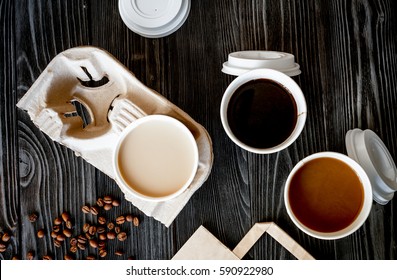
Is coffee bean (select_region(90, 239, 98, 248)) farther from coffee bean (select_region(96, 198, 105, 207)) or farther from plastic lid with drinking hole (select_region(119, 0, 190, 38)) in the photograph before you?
plastic lid with drinking hole (select_region(119, 0, 190, 38))

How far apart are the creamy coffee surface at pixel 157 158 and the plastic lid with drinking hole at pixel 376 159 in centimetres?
35

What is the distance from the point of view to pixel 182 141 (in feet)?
2.53

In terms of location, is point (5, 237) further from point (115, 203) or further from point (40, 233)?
point (115, 203)

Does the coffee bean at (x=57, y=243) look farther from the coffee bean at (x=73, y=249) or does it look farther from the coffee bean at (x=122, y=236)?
the coffee bean at (x=122, y=236)

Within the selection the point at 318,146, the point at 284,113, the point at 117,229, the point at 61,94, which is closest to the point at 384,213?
the point at 318,146

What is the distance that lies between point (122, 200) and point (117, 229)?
7 cm

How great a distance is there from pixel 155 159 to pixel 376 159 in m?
0.46

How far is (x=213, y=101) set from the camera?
92cm

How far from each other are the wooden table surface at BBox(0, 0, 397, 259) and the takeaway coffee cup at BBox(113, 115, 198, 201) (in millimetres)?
156

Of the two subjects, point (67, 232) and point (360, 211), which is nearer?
point (360, 211)

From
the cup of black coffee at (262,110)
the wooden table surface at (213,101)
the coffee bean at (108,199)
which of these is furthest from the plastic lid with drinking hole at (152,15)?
the coffee bean at (108,199)

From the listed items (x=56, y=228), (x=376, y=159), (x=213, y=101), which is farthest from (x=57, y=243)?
(x=376, y=159)
